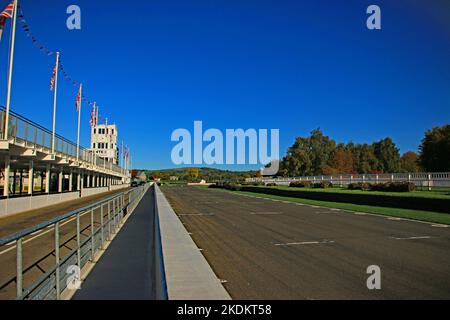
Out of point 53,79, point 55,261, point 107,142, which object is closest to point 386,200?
point 55,261

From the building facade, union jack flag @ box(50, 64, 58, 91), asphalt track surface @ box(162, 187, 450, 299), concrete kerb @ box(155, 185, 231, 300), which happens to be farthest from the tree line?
concrete kerb @ box(155, 185, 231, 300)

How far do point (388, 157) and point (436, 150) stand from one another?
160 feet

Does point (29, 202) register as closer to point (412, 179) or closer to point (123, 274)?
point (123, 274)

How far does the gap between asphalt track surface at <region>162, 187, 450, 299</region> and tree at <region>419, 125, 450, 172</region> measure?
60.2 meters

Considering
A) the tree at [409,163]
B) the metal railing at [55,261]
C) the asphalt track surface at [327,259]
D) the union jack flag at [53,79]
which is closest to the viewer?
the metal railing at [55,261]

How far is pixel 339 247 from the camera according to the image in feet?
32.5

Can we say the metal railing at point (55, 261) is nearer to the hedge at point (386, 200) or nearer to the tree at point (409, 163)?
the hedge at point (386, 200)

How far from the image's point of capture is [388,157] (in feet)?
379

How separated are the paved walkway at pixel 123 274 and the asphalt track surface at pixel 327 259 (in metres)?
1.35

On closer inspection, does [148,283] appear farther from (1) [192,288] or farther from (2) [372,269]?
(2) [372,269]

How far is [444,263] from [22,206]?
22857mm

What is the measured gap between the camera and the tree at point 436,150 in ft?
218

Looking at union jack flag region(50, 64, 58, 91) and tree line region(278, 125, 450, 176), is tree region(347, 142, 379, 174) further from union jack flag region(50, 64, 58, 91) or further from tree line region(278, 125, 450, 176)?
union jack flag region(50, 64, 58, 91)

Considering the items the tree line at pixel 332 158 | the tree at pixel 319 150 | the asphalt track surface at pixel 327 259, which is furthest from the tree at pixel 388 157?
the asphalt track surface at pixel 327 259
